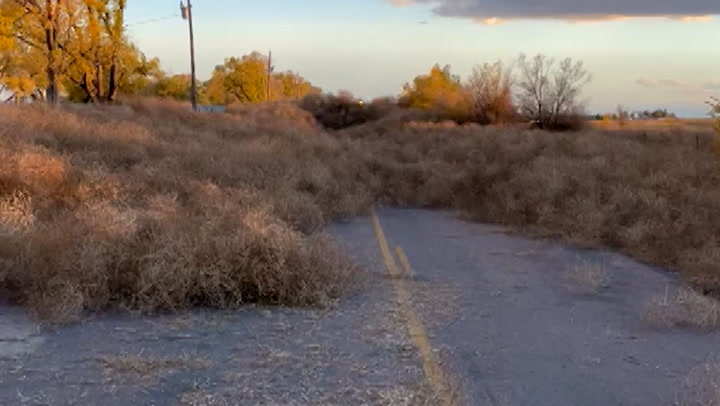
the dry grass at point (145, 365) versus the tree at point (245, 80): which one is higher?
the tree at point (245, 80)

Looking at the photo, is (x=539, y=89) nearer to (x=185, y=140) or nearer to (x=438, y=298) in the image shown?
(x=185, y=140)

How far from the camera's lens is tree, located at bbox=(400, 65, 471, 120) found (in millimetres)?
58562

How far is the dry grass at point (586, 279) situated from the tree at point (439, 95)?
47709 millimetres

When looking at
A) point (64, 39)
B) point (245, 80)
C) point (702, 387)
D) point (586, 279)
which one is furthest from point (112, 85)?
point (245, 80)

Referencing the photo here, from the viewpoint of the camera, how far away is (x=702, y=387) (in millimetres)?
5930

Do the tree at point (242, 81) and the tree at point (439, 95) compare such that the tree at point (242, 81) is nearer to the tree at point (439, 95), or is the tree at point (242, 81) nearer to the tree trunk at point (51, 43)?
the tree at point (439, 95)

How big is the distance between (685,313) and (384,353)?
317cm

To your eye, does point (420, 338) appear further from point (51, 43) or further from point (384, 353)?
point (51, 43)

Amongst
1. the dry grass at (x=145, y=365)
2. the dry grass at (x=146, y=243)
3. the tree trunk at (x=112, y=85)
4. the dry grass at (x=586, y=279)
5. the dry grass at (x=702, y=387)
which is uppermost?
the tree trunk at (x=112, y=85)

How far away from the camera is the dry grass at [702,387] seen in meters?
5.70

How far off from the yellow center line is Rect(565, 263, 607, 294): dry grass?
1973 millimetres

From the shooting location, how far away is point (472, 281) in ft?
34.2

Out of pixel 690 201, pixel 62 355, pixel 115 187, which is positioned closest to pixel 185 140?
pixel 115 187

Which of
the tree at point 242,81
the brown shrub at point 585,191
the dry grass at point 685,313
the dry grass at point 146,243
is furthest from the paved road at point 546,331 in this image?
the tree at point 242,81
